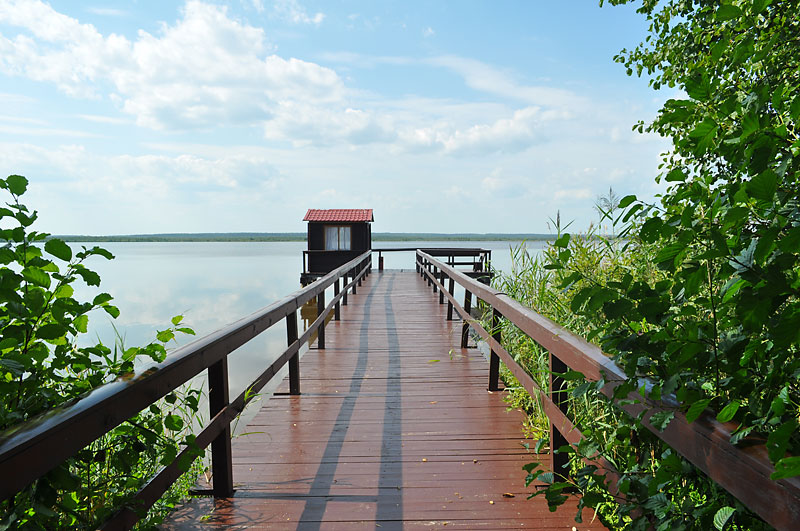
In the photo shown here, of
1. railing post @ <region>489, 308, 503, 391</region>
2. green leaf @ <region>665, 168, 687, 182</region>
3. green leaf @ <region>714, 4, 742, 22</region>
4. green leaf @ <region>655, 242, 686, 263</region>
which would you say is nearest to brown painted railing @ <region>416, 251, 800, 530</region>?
green leaf @ <region>655, 242, 686, 263</region>

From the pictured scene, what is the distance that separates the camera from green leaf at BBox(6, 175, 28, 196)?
1388 millimetres

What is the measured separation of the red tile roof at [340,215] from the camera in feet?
82.1

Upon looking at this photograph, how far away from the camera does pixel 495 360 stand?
13.8ft

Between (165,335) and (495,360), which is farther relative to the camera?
(495,360)

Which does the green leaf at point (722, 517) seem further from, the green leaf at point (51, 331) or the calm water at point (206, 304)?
the calm water at point (206, 304)

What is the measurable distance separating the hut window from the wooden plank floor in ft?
65.3

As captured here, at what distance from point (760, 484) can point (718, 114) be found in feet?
2.51

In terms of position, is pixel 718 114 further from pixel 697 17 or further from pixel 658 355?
pixel 697 17

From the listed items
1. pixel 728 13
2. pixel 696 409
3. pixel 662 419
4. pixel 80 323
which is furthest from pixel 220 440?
pixel 728 13

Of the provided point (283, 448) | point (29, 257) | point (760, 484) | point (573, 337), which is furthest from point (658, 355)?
point (283, 448)

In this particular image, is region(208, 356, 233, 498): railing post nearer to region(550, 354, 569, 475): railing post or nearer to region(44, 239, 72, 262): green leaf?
region(44, 239, 72, 262): green leaf

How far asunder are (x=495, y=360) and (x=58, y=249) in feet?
11.0

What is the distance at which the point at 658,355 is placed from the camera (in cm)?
125

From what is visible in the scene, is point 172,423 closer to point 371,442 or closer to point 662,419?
point 662,419
